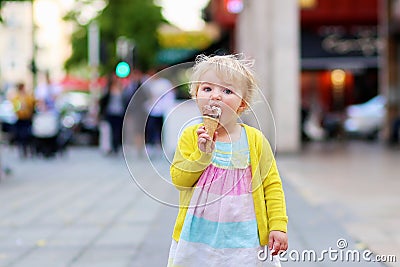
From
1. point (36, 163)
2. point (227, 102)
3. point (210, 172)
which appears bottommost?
point (36, 163)

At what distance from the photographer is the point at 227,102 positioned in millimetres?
3490

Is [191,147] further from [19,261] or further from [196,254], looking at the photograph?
[19,261]

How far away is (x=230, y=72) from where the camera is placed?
11.5ft

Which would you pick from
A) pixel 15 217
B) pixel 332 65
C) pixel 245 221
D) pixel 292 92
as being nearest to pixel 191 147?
pixel 245 221

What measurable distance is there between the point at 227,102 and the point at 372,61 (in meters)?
26.5

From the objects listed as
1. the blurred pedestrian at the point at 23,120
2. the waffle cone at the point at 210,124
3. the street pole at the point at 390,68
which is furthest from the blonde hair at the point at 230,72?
the street pole at the point at 390,68

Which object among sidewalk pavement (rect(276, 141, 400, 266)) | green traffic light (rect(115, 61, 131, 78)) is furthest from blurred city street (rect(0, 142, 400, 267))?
green traffic light (rect(115, 61, 131, 78))

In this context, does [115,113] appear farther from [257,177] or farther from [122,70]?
[257,177]

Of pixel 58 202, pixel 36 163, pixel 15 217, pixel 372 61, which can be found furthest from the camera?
pixel 372 61

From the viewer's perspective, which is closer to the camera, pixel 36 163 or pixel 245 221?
pixel 245 221

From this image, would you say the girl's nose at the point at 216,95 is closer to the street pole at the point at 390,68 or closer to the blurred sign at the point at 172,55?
the street pole at the point at 390,68

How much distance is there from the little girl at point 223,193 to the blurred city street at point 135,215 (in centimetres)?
23

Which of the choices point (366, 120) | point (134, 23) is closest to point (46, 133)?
point (366, 120)

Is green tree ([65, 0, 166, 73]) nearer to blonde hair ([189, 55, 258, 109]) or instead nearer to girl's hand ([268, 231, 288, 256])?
blonde hair ([189, 55, 258, 109])
